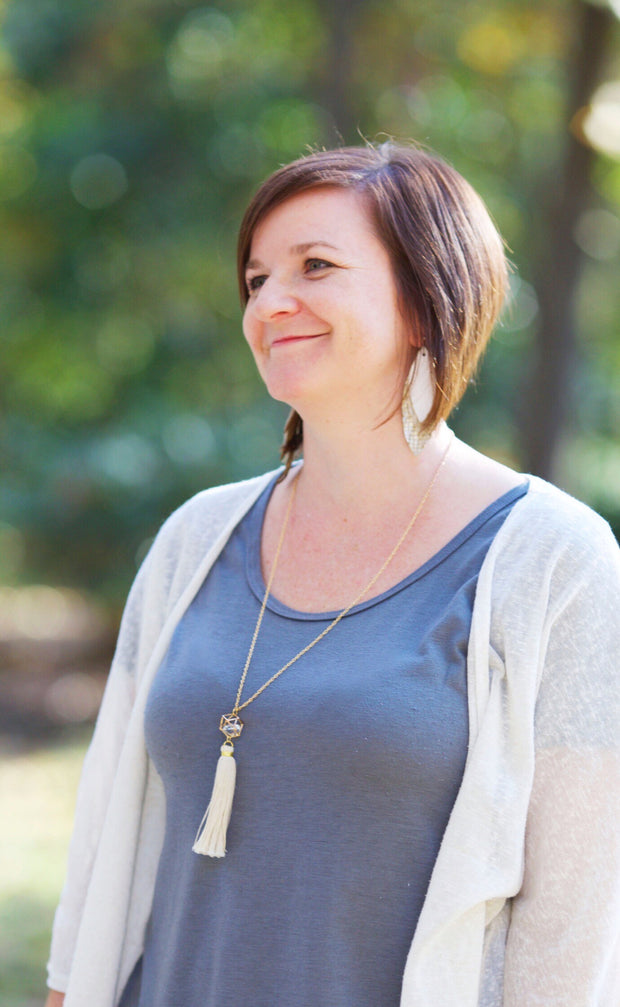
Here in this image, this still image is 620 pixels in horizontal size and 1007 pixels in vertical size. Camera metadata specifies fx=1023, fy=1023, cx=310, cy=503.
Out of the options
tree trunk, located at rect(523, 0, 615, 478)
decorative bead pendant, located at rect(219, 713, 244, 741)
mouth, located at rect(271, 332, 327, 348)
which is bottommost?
decorative bead pendant, located at rect(219, 713, 244, 741)

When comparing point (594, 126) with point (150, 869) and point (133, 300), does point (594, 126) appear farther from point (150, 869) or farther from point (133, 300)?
point (133, 300)

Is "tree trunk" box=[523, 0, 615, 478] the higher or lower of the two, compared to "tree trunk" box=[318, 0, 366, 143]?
lower

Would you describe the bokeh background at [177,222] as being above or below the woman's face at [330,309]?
above

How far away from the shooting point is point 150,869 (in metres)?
Result: 1.73

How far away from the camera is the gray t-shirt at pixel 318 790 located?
1.39 m

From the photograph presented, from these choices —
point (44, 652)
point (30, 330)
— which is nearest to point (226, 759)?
point (30, 330)

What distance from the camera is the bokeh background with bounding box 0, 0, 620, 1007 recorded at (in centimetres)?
573

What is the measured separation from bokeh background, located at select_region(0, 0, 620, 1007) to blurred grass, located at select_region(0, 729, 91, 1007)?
28 mm

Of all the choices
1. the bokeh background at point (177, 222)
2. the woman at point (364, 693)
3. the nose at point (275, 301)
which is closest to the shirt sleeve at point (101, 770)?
the woman at point (364, 693)

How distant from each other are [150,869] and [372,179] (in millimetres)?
1198

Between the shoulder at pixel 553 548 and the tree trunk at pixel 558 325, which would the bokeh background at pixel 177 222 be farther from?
the shoulder at pixel 553 548

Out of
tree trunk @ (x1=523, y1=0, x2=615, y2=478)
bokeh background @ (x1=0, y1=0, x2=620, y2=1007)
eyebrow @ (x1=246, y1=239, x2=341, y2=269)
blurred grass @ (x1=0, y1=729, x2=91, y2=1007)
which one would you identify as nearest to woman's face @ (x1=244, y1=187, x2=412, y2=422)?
eyebrow @ (x1=246, y1=239, x2=341, y2=269)

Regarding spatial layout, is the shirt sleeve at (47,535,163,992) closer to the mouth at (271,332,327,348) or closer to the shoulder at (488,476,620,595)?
the mouth at (271,332,327,348)

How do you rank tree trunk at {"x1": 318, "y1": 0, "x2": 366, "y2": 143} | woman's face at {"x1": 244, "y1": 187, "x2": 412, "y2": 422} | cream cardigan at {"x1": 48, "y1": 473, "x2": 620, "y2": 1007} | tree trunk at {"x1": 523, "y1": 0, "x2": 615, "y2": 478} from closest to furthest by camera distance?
1. cream cardigan at {"x1": 48, "y1": 473, "x2": 620, "y2": 1007}
2. woman's face at {"x1": 244, "y1": 187, "x2": 412, "y2": 422}
3. tree trunk at {"x1": 523, "y1": 0, "x2": 615, "y2": 478}
4. tree trunk at {"x1": 318, "y1": 0, "x2": 366, "y2": 143}
